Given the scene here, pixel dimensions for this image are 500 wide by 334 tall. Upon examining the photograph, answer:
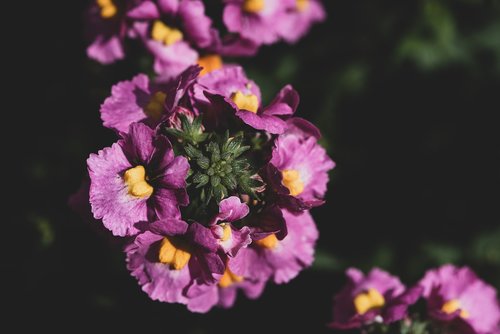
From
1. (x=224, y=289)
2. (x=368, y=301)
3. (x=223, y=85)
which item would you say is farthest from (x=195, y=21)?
(x=368, y=301)

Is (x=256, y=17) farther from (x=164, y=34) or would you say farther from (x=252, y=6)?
(x=164, y=34)

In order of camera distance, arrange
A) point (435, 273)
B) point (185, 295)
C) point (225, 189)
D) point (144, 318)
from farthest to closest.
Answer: point (144, 318) < point (435, 273) < point (185, 295) < point (225, 189)

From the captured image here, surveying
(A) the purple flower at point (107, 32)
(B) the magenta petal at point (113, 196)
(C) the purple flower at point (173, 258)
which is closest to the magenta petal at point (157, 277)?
(C) the purple flower at point (173, 258)

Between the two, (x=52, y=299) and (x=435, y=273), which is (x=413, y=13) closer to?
(x=435, y=273)

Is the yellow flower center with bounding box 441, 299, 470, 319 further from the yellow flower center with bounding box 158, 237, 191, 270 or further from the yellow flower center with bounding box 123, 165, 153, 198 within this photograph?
the yellow flower center with bounding box 123, 165, 153, 198

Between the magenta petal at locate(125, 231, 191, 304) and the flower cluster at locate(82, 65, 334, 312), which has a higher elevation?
the flower cluster at locate(82, 65, 334, 312)

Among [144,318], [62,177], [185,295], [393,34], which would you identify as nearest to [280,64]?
[393,34]

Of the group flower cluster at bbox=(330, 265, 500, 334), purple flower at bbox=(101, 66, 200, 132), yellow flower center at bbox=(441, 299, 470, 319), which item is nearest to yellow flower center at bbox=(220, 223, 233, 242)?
purple flower at bbox=(101, 66, 200, 132)
